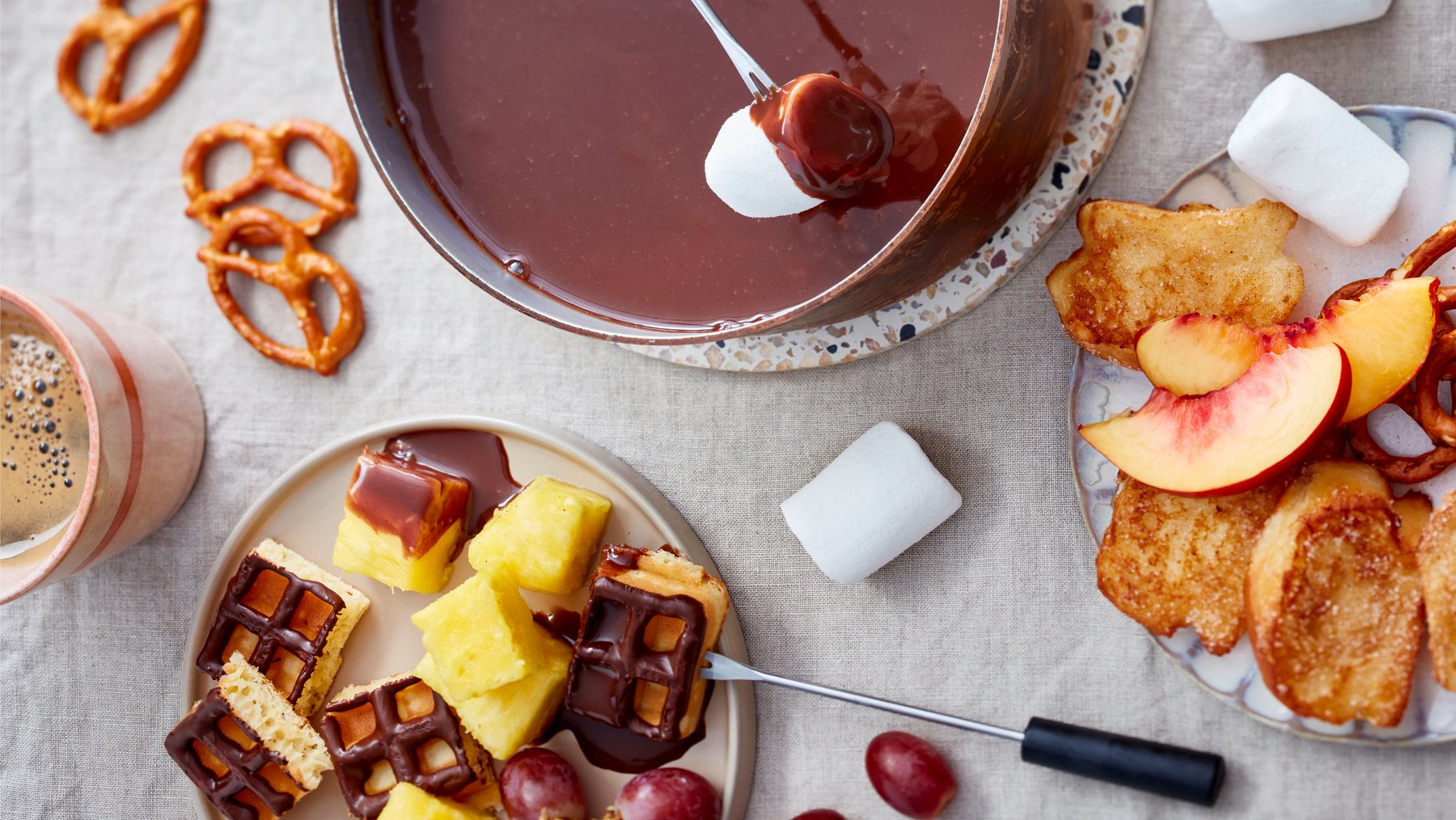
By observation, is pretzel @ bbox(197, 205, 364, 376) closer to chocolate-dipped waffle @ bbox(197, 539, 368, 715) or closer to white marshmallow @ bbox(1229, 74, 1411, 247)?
chocolate-dipped waffle @ bbox(197, 539, 368, 715)

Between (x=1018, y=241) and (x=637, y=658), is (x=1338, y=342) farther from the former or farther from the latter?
(x=637, y=658)

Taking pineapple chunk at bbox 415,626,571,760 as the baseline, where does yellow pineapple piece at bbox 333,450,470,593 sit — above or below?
above

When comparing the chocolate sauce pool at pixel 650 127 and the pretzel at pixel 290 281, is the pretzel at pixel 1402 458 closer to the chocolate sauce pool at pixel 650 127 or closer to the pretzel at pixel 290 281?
the chocolate sauce pool at pixel 650 127

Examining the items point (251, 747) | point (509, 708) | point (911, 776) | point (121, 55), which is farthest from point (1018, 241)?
point (121, 55)

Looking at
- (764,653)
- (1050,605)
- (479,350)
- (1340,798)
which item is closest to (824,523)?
(764,653)

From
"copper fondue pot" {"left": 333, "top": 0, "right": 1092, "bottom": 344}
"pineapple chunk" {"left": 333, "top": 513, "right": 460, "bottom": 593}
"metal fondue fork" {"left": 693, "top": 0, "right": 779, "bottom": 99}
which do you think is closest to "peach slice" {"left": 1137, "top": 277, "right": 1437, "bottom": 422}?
"copper fondue pot" {"left": 333, "top": 0, "right": 1092, "bottom": 344}

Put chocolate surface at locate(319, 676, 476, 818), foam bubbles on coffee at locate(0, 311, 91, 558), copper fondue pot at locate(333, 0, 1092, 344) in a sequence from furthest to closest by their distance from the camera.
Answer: foam bubbles on coffee at locate(0, 311, 91, 558) → chocolate surface at locate(319, 676, 476, 818) → copper fondue pot at locate(333, 0, 1092, 344)

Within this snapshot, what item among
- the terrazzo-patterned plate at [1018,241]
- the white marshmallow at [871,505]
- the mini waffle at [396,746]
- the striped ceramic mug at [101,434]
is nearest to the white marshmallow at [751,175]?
the terrazzo-patterned plate at [1018,241]
